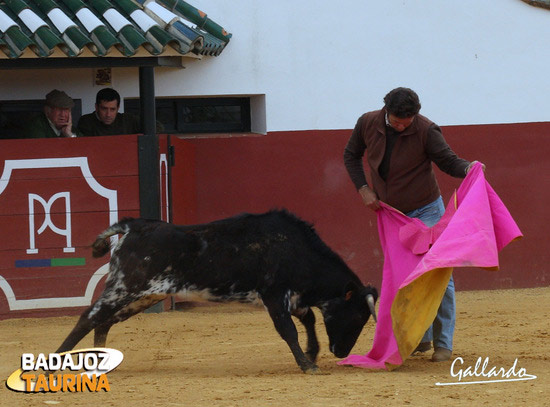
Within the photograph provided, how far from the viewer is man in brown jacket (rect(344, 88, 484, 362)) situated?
21.4 feet

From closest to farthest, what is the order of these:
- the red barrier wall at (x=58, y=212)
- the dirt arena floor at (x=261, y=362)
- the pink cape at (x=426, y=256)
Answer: the dirt arena floor at (x=261, y=362) → the pink cape at (x=426, y=256) → the red barrier wall at (x=58, y=212)

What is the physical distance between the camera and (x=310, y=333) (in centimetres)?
668

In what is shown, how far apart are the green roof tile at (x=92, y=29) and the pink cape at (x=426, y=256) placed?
9.48ft

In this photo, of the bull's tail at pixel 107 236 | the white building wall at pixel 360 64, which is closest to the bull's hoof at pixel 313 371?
the bull's tail at pixel 107 236

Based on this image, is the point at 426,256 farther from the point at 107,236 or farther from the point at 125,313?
the point at 107,236

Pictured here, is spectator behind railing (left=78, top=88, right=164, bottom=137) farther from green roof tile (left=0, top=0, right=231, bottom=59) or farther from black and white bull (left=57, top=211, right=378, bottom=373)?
black and white bull (left=57, top=211, right=378, bottom=373)

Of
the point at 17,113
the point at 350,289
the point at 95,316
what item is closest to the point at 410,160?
the point at 350,289

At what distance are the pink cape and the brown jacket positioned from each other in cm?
10

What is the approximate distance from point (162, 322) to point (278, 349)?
1.77 m

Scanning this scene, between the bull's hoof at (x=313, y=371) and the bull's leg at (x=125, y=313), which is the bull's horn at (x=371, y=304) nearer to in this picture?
the bull's hoof at (x=313, y=371)

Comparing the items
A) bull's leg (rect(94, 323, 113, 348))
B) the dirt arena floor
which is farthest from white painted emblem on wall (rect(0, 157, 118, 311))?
bull's leg (rect(94, 323, 113, 348))

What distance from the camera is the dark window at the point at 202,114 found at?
10547 mm

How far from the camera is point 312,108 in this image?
34.1 feet

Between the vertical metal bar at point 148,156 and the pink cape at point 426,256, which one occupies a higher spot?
the vertical metal bar at point 148,156
